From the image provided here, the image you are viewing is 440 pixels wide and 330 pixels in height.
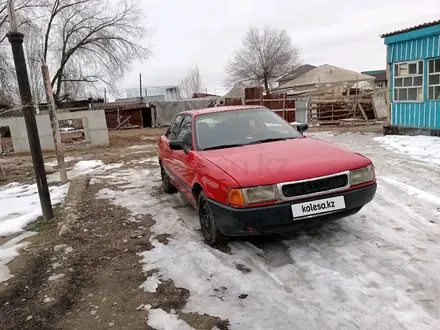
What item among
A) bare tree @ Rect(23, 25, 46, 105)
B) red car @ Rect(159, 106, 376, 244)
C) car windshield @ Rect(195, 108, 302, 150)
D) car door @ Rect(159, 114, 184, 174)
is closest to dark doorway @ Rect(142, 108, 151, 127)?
bare tree @ Rect(23, 25, 46, 105)

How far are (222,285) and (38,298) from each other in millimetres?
1573

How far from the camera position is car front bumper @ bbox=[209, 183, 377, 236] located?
316 cm

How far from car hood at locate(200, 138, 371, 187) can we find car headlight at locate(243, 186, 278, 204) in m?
0.05

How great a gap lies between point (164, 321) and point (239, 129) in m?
2.65

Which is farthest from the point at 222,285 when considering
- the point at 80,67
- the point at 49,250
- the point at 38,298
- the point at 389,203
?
the point at 80,67

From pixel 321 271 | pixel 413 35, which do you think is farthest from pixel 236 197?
pixel 413 35

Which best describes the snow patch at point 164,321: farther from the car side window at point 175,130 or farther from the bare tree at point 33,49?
the bare tree at point 33,49

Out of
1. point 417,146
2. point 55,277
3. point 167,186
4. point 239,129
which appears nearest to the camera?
point 55,277

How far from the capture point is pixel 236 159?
145 inches

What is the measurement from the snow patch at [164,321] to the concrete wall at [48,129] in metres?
13.2

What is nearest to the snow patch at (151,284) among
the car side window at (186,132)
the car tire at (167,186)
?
the car side window at (186,132)

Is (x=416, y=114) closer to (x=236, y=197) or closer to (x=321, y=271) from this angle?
(x=321, y=271)

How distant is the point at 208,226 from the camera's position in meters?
3.87

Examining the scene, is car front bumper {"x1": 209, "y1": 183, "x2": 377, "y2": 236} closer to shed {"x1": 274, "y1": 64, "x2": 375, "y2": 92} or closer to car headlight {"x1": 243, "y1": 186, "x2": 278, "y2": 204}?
car headlight {"x1": 243, "y1": 186, "x2": 278, "y2": 204}
